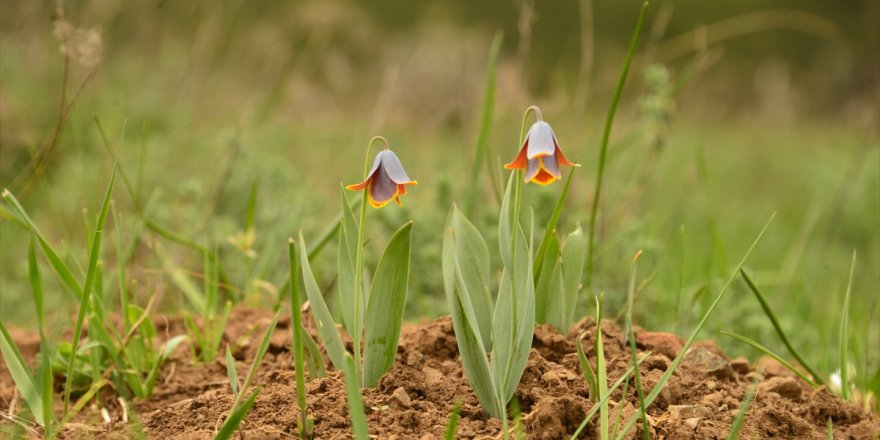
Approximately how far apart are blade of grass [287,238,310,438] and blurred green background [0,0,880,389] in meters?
0.56

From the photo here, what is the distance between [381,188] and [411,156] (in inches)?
178

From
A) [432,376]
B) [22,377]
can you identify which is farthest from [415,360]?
[22,377]

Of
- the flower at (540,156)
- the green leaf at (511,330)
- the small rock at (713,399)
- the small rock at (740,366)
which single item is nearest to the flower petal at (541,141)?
the flower at (540,156)

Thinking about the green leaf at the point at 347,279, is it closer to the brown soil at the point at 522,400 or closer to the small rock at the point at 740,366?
the brown soil at the point at 522,400

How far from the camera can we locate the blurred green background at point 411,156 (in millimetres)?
2785

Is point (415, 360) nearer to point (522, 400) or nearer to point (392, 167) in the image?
point (522, 400)

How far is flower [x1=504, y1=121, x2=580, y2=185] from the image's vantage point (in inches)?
51.4

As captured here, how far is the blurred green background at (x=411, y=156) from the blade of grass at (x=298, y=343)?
557 millimetres

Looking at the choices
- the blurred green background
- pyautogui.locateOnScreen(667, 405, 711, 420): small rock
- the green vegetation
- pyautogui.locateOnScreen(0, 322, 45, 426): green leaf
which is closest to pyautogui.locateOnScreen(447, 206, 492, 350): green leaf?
the green vegetation

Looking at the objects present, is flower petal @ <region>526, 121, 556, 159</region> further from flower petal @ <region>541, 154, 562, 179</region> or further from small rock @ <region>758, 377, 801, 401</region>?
small rock @ <region>758, 377, 801, 401</region>

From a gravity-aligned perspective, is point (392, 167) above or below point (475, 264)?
above

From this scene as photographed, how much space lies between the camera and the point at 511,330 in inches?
56.3

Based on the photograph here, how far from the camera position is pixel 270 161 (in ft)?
11.4

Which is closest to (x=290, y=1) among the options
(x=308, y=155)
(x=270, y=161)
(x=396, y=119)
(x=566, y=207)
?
(x=396, y=119)
